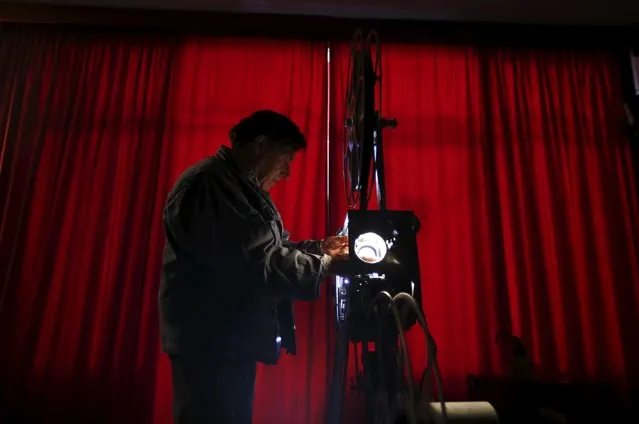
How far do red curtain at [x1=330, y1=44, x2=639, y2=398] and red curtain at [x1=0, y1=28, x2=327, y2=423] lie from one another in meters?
0.46

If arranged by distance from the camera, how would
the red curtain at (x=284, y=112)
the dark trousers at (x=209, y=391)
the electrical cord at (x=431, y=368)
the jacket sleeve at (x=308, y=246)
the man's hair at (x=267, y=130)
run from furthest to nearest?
the red curtain at (x=284, y=112) → the jacket sleeve at (x=308, y=246) → the man's hair at (x=267, y=130) → the dark trousers at (x=209, y=391) → the electrical cord at (x=431, y=368)

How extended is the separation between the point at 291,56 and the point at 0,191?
175 cm

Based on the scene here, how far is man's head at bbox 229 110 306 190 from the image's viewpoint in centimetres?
144

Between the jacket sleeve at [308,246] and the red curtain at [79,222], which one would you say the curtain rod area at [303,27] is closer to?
the red curtain at [79,222]

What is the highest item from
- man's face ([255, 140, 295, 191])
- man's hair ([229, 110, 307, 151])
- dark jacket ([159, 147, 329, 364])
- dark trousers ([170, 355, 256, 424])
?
man's hair ([229, 110, 307, 151])

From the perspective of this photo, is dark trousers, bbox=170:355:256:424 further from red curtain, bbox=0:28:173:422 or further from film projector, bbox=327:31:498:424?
red curtain, bbox=0:28:173:422

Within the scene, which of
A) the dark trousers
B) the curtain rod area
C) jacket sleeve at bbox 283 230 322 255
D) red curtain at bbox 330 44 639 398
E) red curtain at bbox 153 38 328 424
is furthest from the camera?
the curtain rod area

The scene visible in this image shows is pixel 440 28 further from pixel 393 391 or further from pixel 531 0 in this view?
pixel 393 391

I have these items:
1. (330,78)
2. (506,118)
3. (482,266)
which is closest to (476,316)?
(482,266)

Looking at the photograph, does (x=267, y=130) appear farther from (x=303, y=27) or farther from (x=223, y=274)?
(x=303, y=27)

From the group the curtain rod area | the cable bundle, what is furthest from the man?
the curtain rod area

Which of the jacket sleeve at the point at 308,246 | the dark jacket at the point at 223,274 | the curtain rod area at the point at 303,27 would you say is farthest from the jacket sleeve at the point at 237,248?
the curtain rod area at the point at 303,27

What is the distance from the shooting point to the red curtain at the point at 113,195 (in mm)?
1927

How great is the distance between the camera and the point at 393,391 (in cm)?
91
